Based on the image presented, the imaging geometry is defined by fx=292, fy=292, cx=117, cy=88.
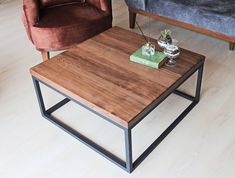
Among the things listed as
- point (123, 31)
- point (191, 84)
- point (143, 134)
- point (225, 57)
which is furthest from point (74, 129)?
point (225, 57)

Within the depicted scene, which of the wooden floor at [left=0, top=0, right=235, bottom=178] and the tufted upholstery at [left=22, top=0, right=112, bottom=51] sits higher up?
the tufted upholstery at [left=22, top=0, right=112, bottom=51]

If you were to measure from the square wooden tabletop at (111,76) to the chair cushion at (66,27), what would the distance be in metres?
0.29

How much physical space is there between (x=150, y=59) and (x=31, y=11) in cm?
101

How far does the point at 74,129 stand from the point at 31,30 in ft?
2.83

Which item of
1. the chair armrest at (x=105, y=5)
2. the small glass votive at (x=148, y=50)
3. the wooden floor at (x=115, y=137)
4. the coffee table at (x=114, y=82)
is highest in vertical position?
the chair armrest at (x=105, y=5)

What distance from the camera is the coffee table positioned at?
56.1 inches

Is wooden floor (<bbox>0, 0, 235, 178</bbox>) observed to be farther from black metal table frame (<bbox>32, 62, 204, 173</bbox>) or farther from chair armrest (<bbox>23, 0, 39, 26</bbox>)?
chair armrest (<bbox>23, 0, 39, 26</bbox>)

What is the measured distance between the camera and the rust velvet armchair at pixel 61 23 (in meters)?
2.12

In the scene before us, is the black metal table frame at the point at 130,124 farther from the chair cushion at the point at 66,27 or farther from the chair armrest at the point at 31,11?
the chair armrest at the point at 31,11

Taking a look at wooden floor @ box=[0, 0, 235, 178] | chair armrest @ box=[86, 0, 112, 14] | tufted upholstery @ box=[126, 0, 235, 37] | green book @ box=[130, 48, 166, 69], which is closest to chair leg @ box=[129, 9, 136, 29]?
tufted upholstery @ box=[126, 0, 235, 37]

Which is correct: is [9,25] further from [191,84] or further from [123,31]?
[191,84]

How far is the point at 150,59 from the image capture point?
1.67 m

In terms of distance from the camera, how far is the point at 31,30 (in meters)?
2.17

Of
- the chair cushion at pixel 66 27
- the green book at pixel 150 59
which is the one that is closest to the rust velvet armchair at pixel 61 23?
the chair cushion at pixel 66 27
